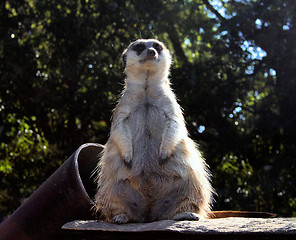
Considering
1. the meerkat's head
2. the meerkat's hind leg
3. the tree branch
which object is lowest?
the meerkat's hind leg

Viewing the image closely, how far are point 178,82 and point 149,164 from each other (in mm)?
3388

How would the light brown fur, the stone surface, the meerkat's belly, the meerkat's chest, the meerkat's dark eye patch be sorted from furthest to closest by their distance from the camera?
the meerkat's dark eye patch → the meerkat's chest → the meerkat's belly → the light brown fur → the stone surface

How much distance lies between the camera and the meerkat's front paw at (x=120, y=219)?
107 inches

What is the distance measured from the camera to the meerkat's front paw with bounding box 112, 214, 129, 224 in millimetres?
2714

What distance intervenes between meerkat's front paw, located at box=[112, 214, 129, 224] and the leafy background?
342 centimetres

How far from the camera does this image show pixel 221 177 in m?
6.24

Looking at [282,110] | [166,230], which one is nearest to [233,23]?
[282,110]

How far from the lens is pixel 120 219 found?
273 centimetres

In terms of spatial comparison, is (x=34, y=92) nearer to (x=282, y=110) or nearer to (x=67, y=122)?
(x=67, y=122)

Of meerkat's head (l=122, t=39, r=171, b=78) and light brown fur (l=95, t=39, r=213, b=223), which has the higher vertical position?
meerkat's head (l=122, t=39, r=171, b=78)

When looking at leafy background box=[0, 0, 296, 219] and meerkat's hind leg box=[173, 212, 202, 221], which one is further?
leafy background box=[0, 0, 296, 219]

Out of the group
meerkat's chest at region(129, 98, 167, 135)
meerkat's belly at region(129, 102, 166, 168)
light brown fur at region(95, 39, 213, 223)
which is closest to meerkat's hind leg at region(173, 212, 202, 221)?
light brown fur at region(95, 39, 213, 223)

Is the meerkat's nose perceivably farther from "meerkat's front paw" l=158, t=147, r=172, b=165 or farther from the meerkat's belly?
"meerkat's front paw" l=158, t=147, r=172, b=165

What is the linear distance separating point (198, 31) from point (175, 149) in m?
3.70
